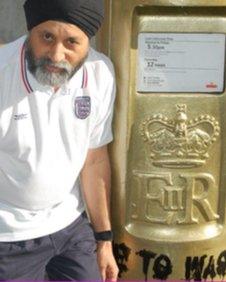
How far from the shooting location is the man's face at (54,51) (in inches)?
102

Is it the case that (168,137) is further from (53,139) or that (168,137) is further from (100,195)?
(53,139)

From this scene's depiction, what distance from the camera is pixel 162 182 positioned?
3.17m

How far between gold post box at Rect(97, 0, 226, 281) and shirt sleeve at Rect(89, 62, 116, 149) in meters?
0.15

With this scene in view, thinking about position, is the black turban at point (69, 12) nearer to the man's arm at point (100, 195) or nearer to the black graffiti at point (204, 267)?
the man's arm at point (100, 195)

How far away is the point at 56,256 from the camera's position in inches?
114

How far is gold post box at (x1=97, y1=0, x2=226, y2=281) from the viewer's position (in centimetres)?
299

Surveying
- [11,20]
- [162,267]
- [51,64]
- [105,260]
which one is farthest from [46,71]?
[11,20]

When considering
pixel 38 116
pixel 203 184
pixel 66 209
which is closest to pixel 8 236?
pixel 66 209

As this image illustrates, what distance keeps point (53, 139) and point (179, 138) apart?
689 mm

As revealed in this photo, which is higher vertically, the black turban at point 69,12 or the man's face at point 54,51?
the black turban at point 69,12

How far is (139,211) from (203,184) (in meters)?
0.33

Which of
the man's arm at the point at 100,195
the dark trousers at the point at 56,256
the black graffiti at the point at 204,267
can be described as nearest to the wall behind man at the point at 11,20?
the man's arm at the point at 100,195

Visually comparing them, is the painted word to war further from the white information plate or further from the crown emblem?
the white information plate

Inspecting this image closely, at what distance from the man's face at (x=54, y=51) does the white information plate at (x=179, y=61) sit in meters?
0.45
